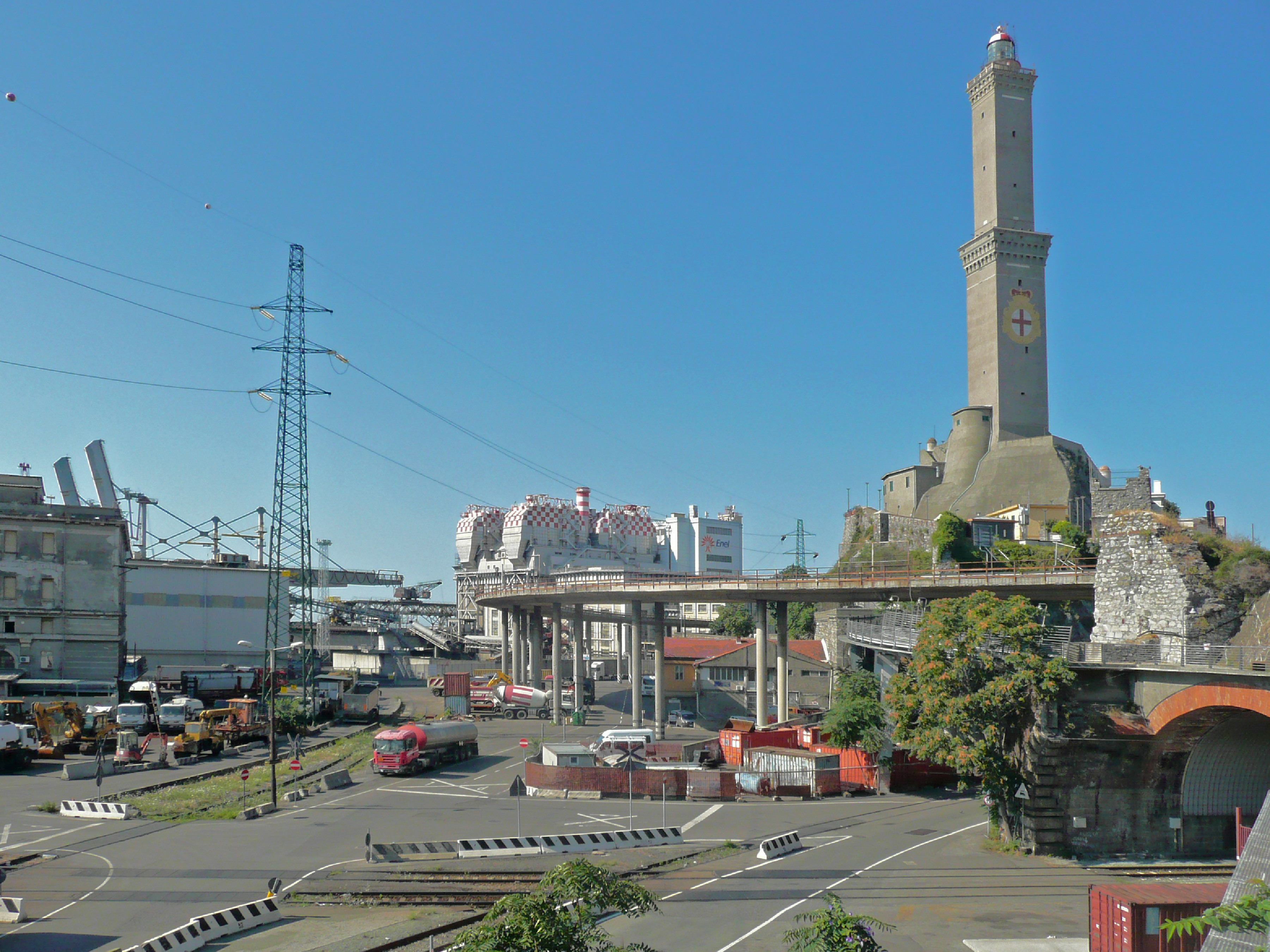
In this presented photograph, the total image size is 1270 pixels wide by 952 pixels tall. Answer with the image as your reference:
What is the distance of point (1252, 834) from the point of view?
1644cm

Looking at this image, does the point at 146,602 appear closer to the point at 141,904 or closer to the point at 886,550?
the point at 886,550

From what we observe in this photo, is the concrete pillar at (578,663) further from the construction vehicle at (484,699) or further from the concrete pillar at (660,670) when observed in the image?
the concrete pillar at (660,670)

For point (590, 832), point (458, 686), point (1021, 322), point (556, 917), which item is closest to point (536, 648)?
point (458, 686)

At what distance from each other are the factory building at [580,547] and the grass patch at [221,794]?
3397 inches

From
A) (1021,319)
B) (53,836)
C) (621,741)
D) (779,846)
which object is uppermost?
(1021,319)

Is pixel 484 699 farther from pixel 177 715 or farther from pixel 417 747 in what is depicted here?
pixel 417 747

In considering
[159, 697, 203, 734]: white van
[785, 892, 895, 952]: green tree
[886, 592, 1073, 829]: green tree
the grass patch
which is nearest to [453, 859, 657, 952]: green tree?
[785, 892, 895, 952]: green tree

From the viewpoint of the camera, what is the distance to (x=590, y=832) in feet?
110

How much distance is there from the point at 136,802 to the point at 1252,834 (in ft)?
125

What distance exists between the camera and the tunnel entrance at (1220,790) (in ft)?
105

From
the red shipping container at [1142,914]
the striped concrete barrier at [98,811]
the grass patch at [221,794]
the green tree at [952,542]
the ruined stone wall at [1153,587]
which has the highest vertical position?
the green tree at [952,542]

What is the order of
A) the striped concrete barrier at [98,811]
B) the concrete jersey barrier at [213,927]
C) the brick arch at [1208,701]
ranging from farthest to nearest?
the striped concrete barrier at [98,811]
the brick arch at [1208,701]
the concrete jersey barrier at [213,927]

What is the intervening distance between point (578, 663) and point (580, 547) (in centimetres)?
6974

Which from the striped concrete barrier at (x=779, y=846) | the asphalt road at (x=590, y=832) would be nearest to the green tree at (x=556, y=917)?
the asphalt road at (x=590, y=832)
